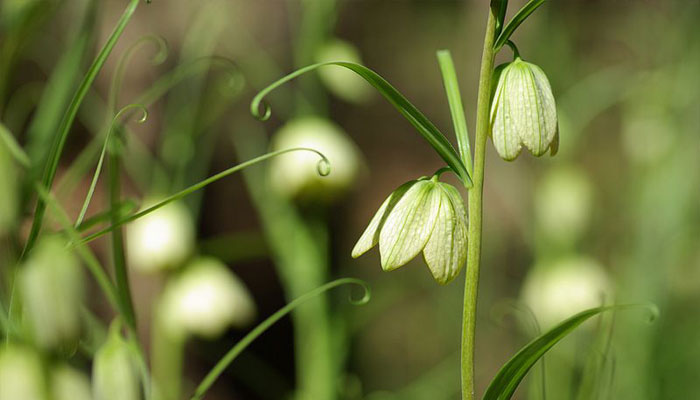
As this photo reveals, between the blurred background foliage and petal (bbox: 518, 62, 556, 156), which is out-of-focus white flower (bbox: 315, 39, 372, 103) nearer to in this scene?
the blurred background foliage

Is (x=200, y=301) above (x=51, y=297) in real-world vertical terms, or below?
above

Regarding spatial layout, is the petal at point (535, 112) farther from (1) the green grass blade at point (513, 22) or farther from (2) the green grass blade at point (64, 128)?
(2) the green grass blade at point (64, 128)

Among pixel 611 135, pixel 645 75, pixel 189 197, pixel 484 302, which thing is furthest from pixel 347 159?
pixel 611 135

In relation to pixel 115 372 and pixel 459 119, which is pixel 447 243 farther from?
pixel 115 372

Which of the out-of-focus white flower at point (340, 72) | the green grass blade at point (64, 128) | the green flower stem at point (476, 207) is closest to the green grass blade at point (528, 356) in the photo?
the green flower stem at point (476, 207)

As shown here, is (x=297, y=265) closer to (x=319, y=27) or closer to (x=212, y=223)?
(x=319, y=27)

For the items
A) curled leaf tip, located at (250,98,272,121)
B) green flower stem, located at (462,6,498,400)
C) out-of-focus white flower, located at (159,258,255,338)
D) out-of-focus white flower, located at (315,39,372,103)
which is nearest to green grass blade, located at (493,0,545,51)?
green flower stem, located at (462,6,498,400)

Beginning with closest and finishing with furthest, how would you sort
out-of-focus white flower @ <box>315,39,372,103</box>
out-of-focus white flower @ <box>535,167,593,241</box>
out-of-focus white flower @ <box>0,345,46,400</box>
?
out-of-focus white flower @ <box>0,345,46,400</box> < out-of-focus white flower @ <box>315,39,372,103</box> < out-of-focus white flower @ <box>535,167,593,241</box>

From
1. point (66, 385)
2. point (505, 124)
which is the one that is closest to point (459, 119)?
point (505, 124)
